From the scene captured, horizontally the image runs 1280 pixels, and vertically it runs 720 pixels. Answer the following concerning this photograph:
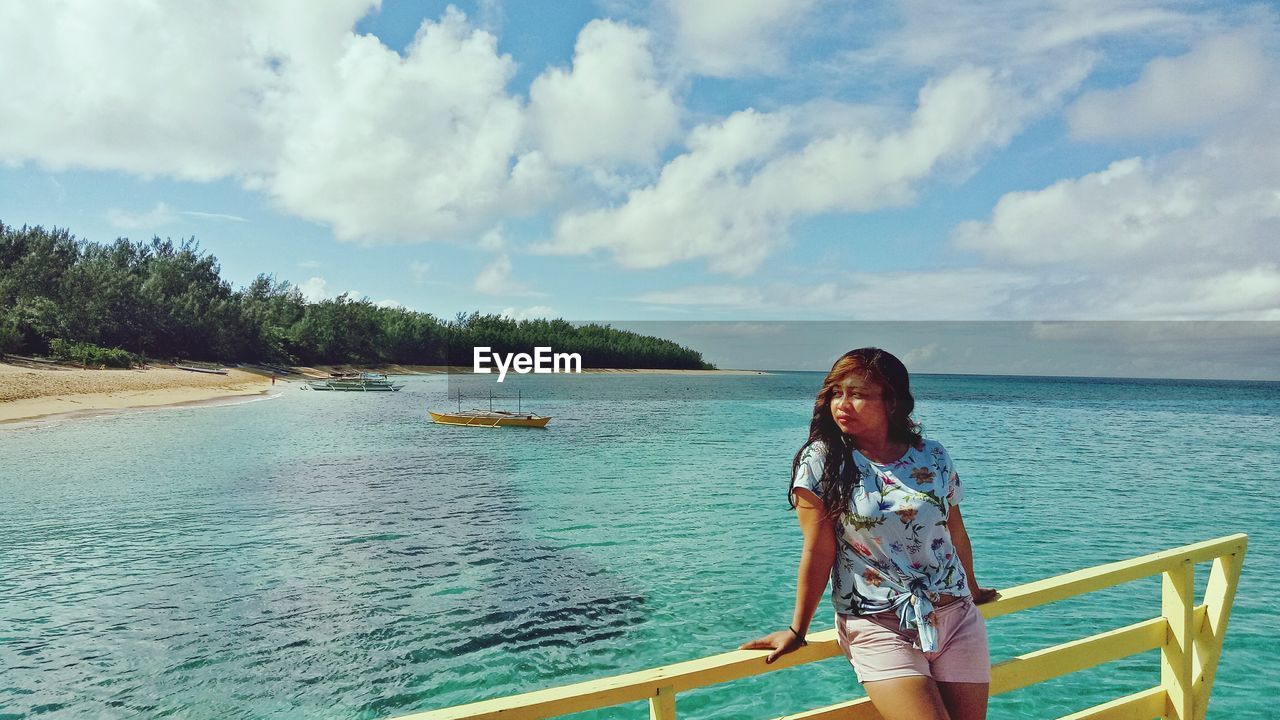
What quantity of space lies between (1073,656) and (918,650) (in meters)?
0.98

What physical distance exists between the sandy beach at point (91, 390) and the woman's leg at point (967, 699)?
129ft

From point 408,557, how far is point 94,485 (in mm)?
11500

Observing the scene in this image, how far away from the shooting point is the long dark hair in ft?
8.53

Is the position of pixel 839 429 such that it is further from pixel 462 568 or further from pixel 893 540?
pixel 462 568

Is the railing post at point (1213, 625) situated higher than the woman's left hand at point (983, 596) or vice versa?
the woman's left hand at point (983, 596)

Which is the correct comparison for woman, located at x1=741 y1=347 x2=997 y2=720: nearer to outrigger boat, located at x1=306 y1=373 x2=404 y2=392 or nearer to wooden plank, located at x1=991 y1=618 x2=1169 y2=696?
wooden plank, located at x1=991 y1=618 x2=1169 y2=696

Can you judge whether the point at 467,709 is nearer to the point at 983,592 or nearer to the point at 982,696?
the point at 982,696

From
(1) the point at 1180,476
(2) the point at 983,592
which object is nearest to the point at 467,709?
(2) the point at 983,592

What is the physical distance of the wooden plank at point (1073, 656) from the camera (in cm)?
279

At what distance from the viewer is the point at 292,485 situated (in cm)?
1933

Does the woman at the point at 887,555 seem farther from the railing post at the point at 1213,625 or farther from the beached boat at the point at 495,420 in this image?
the beached boat at the point at 495,420

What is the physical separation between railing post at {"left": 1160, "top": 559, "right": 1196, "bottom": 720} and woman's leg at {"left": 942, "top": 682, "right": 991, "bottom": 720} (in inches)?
52.9

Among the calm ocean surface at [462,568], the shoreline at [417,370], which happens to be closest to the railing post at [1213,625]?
the calm ocean surface at [462,568]

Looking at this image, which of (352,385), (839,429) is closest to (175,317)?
(352,385)
